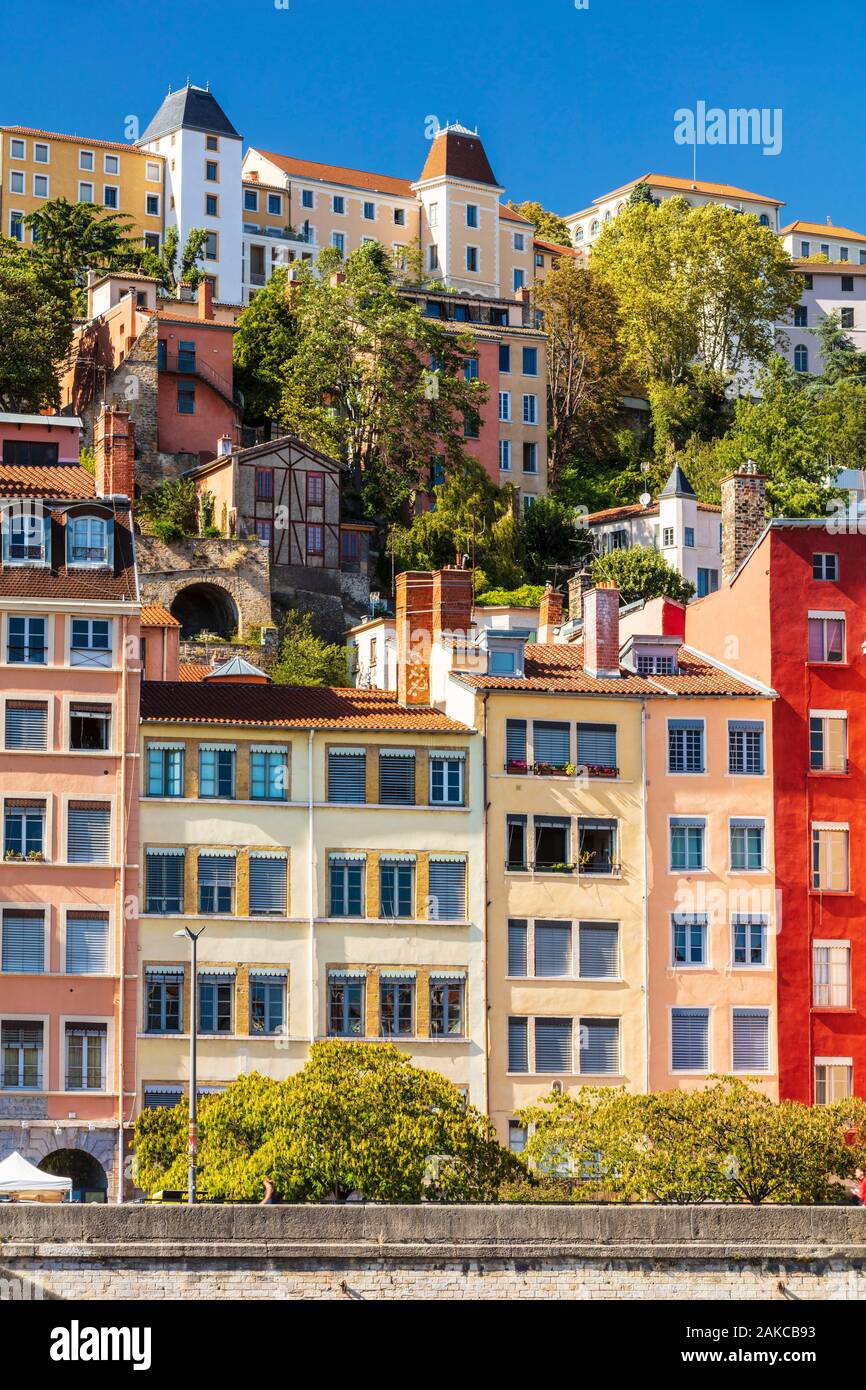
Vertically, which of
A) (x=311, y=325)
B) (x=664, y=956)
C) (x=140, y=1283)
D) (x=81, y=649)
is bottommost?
(x=140, y=1283)

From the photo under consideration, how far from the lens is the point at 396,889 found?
6300cm

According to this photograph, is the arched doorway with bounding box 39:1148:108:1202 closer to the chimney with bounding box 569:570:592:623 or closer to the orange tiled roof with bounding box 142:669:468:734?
the orange tiled roof with bounding box 142:669:468:734

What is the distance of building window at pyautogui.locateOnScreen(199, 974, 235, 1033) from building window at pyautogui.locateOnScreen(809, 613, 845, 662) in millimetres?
17965

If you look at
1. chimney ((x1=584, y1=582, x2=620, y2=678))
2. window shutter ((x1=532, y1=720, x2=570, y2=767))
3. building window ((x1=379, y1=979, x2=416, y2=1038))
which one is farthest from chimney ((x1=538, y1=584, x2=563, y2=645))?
building window ((x1=379, y1=979, x2=416, y2=1038))

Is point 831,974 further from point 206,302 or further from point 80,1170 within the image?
point 206,302

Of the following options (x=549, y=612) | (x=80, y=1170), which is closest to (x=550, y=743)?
(x=80, y=1170)

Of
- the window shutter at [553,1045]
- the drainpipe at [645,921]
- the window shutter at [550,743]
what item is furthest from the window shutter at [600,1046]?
the window shutter at [550,743]

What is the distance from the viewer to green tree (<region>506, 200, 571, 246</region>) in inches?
6245

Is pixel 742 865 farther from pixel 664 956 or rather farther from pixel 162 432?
pixel 162 432

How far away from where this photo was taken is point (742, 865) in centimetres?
6525

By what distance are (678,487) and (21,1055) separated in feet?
186

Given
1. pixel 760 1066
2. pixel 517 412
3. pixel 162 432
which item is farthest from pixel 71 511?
pixel 517 412

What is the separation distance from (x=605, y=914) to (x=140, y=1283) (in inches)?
920

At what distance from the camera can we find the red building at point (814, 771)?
6438cm
